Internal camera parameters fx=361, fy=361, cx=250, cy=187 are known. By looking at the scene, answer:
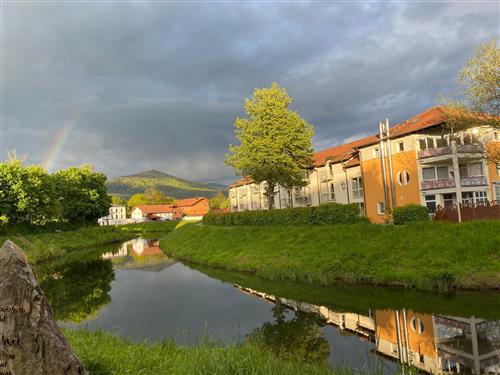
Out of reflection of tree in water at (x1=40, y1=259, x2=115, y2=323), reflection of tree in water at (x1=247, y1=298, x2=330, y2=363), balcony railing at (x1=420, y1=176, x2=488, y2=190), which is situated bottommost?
reflection of tree in water at (x1=247, y1=298, x2=330, y2=363)

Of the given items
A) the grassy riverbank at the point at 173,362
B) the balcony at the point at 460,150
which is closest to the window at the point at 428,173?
the balcony at the point at 460,150

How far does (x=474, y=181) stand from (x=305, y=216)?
16.8 m

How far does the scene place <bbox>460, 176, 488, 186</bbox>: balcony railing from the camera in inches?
1367

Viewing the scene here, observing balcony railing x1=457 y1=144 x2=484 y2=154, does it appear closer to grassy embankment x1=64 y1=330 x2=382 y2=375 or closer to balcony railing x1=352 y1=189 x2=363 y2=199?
balcony railing x1=352 y1=189 x2=363 y2=199

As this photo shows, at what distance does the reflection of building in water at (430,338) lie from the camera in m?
11.2

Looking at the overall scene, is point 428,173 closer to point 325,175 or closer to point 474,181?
point 474,181

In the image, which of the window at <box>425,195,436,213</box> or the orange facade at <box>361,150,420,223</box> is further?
the orange facade at <box>361,150,420,223</box>

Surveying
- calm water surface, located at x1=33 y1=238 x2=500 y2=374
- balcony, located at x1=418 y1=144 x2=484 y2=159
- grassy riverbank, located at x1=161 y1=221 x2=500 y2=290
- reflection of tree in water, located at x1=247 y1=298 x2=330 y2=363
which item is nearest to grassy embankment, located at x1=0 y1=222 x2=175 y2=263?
calm water surface, located at x1=33 y1=238 x2=500 y2=374

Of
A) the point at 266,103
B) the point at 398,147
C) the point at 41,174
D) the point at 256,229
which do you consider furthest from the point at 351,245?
the point at 41,174

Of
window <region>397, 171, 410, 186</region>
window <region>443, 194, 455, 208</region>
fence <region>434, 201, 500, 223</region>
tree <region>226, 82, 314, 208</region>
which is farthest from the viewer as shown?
tree <region>226, 82, 314, 208</region>

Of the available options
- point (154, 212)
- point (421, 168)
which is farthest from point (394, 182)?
point (154, 212)

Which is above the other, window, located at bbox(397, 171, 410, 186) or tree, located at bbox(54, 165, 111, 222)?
tree, located at bbox(54, 165, 111, 222)

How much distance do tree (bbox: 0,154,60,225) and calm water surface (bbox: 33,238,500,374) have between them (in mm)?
27165

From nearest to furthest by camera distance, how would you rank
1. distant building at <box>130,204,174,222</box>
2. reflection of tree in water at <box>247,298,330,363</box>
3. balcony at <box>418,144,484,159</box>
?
1. reflection of tree in water at <box>247,298,330,363</box>
2. balcony at <box>418,144,484,159</box>
3. distant building at <box>130,204,174,222</box>
